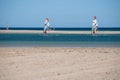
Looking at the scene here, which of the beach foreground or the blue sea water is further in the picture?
the blue sea water

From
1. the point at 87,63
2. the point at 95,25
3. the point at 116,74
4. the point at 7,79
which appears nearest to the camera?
the point at 7,79

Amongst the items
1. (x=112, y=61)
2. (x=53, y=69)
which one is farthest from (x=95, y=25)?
(x=53, y=69)

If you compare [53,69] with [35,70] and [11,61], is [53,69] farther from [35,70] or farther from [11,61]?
[11,61]

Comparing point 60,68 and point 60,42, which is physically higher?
point 60,68

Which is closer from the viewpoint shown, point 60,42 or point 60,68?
point 60,68

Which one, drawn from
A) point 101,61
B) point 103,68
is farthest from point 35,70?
point 101,61

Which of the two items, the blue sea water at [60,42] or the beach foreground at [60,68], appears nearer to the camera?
the beach foreground at [60,68]

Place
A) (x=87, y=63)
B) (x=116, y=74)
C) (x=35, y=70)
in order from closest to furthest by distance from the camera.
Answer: (x=116, y=74) < (x=35, y=70) < (x=87, y=63)

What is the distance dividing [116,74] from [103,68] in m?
0.87

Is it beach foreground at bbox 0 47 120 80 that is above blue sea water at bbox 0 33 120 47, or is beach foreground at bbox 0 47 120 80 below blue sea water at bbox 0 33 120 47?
above

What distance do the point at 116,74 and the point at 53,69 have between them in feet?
5.28

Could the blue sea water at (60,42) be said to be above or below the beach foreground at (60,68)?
below

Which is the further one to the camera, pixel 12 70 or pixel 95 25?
pixel 95 25

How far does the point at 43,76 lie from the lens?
7535 mm
